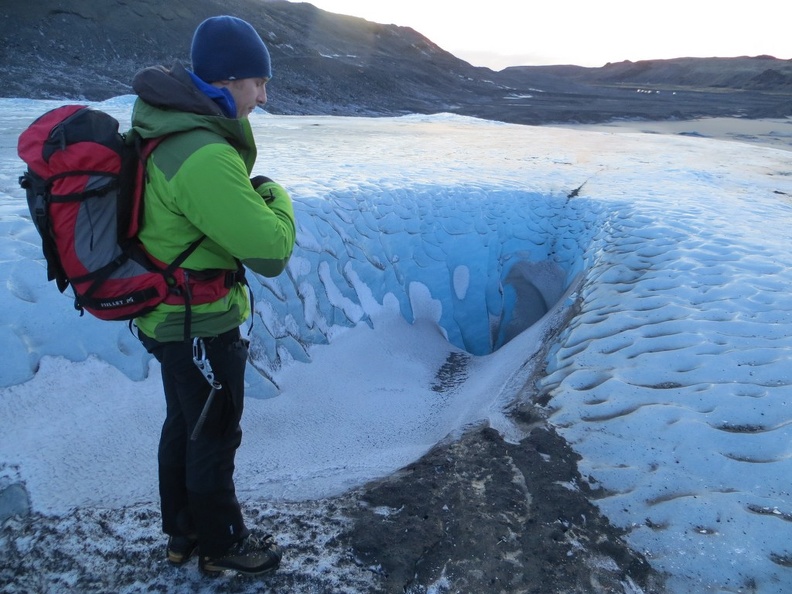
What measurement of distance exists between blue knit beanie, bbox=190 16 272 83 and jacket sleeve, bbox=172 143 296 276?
0.26 metres

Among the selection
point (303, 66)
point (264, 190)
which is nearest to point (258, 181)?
point (264, 190)

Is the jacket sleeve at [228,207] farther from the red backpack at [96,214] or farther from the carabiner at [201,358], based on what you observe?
the carabiner at [201,358]

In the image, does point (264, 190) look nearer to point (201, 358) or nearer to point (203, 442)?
point (201, 358)

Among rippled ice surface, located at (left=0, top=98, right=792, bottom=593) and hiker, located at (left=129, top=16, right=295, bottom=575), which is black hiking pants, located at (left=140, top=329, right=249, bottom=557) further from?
rippled ice surface, located at (left=0, top=98, right=792, bottom=593)

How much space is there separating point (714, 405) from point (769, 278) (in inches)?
59.2

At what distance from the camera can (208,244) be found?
5.41ft

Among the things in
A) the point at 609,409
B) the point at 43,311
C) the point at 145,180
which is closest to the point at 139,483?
the point at 43,311

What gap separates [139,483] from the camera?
2.55m

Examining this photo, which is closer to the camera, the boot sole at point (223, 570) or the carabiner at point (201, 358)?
the carabiner at point (201, 358)

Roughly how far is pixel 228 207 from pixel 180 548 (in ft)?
3.95

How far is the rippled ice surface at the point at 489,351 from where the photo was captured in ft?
7.95

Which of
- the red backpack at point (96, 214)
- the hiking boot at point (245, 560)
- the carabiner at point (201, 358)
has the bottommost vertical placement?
the hiking boot at point (245, 560)

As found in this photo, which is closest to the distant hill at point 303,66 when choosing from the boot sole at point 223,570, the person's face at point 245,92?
the person's face at point 245,92

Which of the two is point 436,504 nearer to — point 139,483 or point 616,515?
point 616,515
